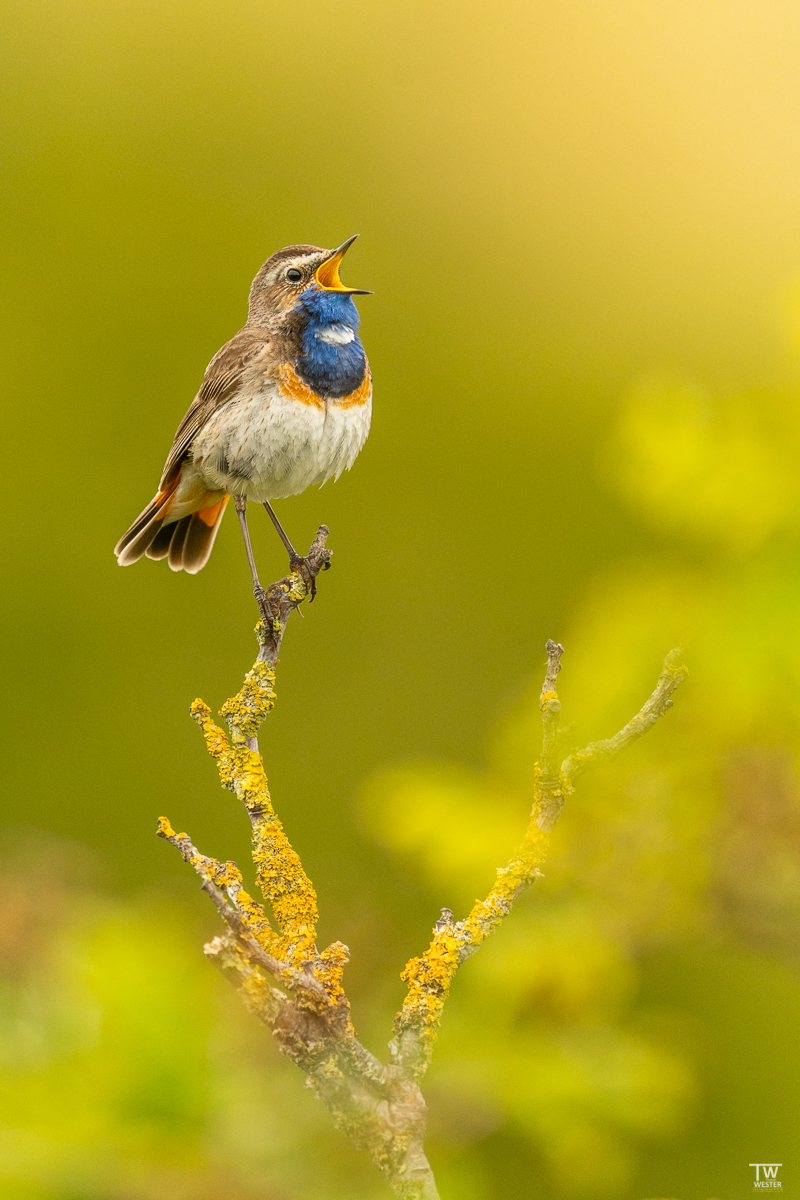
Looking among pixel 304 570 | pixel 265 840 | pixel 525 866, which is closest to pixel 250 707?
pixel 265 840

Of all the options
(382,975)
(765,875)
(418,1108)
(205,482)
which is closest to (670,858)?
(765,875)

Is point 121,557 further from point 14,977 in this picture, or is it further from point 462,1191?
point 462,1191

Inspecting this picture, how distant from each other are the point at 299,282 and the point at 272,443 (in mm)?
589

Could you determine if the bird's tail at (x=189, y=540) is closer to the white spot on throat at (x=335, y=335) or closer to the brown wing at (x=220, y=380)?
the brown wing at (x=220, y=380)

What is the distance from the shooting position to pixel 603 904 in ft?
7.61

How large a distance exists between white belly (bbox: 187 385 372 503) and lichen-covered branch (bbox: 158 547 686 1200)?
1.73 meters

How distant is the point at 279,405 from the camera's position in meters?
3.15

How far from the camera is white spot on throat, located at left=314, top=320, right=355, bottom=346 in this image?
10.8ft

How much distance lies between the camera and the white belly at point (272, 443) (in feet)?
10.2

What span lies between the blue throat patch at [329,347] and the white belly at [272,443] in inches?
2.8

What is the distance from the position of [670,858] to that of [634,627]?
64 centimetres

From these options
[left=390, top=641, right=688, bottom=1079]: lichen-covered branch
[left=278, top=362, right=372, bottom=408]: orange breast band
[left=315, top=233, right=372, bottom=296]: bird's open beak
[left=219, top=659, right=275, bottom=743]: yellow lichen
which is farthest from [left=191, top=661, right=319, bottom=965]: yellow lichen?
[left=315, top=233, right=372, bottom=296]: bird's open beak

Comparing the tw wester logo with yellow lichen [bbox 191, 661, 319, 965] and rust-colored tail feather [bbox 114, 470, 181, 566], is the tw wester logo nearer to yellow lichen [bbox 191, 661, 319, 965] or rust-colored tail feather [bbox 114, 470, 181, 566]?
yellow lichen [bbox 191, 661, 319, 965]

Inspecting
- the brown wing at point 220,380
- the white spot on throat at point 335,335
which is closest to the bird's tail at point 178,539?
the brown wing at point 220,380
